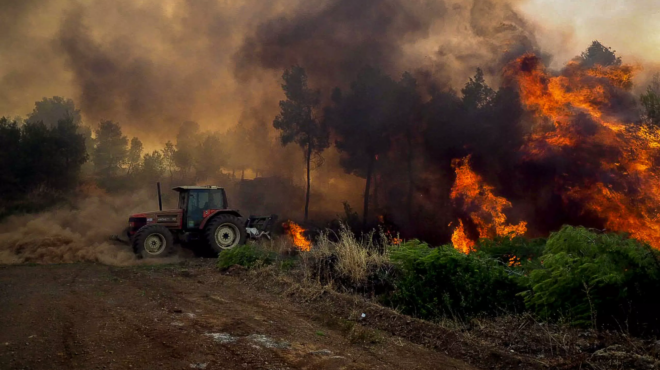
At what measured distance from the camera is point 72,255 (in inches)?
548

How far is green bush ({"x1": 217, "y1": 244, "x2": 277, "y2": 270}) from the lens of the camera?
10.7m

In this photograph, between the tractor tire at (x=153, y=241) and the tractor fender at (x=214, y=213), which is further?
the tractor fender at (x=214, y=213)

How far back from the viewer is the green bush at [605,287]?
5.02 metres

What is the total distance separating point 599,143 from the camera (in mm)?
16922

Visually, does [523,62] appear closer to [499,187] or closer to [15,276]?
[499,187]

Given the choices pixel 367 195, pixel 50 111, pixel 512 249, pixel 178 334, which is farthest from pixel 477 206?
pixel 50 111

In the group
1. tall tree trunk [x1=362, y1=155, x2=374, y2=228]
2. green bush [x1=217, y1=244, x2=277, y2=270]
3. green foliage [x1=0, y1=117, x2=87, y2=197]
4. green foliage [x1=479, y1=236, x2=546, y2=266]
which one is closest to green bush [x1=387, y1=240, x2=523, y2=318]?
green foliage [x1=479, y1=236, x2=546, y2=266]

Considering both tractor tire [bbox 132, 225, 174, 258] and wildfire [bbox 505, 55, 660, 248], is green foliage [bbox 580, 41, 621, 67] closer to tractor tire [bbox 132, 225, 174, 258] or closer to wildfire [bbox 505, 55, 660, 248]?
wildfire [bbox 505, 55, 660, 248]

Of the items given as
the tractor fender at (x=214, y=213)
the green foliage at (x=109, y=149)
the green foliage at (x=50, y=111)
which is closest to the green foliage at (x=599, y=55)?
the tractor fender at (x=214, y=213)

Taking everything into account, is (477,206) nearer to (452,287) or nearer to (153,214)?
(452,287)

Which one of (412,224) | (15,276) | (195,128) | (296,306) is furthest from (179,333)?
(195,128)

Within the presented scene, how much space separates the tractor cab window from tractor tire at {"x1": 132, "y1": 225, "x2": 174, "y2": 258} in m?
1.09

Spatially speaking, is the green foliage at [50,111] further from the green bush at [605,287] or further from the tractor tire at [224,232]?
the green bush at [605,287]

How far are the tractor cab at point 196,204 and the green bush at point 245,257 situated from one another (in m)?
4.47
